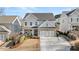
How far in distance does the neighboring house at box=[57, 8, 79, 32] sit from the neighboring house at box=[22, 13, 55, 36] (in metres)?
0.10

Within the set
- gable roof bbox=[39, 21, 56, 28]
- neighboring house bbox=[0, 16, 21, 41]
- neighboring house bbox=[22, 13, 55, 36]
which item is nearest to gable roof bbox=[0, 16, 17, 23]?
neighboring house bbox=[0, 16, 21, 41]

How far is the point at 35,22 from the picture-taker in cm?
132

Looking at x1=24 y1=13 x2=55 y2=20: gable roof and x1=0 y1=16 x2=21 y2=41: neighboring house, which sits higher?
x1=24 y1=13 x2=55 y2=20: gable roof

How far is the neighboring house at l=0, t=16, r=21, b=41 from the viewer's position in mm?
1302

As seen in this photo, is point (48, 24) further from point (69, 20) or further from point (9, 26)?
point (9, 26)

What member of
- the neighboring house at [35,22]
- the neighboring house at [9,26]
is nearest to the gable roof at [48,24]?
the neighboring house at [35,22]

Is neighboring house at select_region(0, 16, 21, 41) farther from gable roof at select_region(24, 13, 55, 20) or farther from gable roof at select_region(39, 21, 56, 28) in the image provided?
gable roof at select_region(39, 21, 56, 28)

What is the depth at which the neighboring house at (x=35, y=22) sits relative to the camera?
1.31 m

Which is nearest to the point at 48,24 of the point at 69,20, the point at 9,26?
the point at 69,20

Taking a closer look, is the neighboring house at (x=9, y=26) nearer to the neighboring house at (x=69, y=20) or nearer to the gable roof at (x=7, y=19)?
the gable roof at (x=7, y=19)
